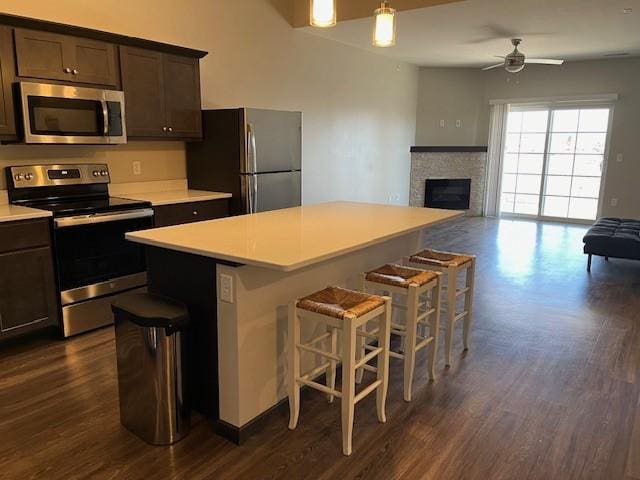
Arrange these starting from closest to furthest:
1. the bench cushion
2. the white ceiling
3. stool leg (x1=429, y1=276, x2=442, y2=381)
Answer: stool leg (x1=429, y1=276, x2=442, y2=381)
the white ceiling
the bench cushion

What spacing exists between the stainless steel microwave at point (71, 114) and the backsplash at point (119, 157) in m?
0.33

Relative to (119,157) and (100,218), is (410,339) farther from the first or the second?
(119,157)

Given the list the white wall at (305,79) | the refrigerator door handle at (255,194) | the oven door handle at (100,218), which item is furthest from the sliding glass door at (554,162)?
the oven door handle at (100,218)

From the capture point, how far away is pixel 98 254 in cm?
339

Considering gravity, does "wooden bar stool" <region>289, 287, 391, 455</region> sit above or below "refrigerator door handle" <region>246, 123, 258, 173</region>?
below

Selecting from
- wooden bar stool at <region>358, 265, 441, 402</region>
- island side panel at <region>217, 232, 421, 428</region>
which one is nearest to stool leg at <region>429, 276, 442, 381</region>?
wooden bar stool at <region>358, 265, 441, 402</region>

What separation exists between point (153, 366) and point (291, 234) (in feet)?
2.81

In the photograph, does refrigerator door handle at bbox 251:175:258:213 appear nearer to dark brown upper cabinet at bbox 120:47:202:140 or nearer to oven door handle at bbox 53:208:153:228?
dark brown upper cabinet at bbox 120:47:202:140

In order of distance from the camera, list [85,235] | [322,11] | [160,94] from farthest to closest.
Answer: [160,94] < [85,235] < [322,11]

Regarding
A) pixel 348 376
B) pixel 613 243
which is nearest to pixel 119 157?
pixel 348 376

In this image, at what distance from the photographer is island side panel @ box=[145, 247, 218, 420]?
2.19 metres

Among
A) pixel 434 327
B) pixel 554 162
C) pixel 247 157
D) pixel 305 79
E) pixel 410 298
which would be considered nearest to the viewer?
pixel 410 298

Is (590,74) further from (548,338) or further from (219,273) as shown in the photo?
(219,273)

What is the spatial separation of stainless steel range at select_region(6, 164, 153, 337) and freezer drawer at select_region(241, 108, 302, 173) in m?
1.05
